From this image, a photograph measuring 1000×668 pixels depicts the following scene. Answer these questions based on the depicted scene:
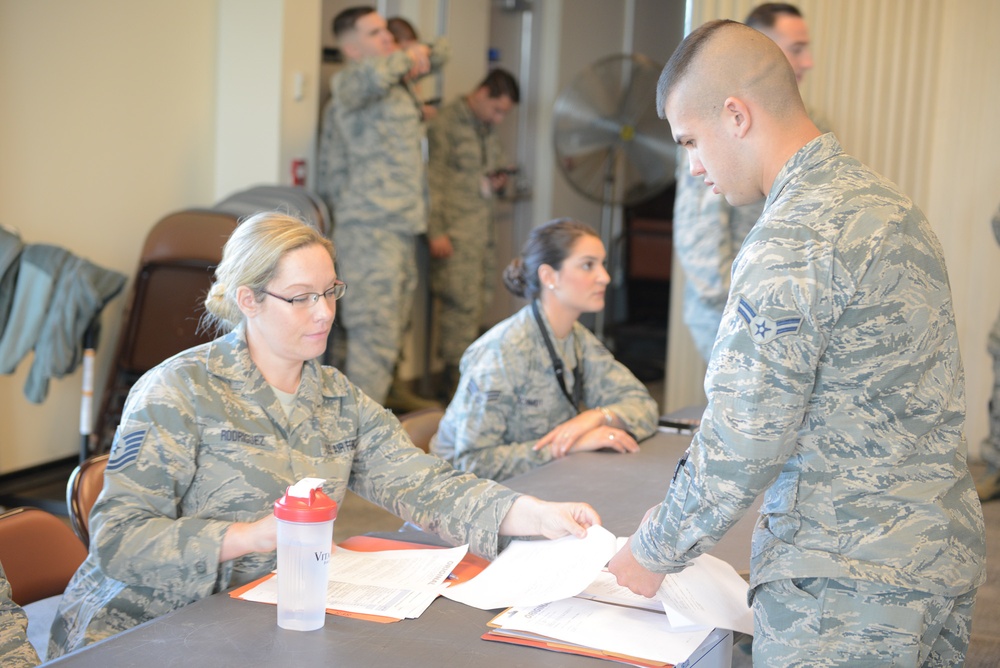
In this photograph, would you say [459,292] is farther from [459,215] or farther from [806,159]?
[806,159]

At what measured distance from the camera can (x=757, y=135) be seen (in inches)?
58.5

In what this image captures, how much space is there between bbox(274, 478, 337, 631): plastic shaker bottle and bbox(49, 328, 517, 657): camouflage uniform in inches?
11.5

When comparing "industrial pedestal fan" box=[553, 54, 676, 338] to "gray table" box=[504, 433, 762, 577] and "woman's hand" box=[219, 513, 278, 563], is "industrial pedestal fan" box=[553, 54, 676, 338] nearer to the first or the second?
"gray table" box=[504, 433, 762, 577]

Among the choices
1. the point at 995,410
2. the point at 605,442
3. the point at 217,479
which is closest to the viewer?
the point at 217,479

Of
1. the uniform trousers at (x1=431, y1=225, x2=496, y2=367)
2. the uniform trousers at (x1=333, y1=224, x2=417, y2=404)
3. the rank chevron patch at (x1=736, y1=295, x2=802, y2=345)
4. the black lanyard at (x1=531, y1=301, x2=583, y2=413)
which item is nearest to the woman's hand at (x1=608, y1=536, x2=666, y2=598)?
the rank chevron patch at (x1=736, y1=295, x2=802, y2=345)

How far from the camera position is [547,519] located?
191cm

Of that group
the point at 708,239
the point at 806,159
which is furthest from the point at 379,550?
the point at 708,239

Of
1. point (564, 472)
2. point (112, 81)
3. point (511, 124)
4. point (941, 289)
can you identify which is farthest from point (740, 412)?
point (511, 124)

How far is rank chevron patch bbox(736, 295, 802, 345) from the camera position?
4.31 feet

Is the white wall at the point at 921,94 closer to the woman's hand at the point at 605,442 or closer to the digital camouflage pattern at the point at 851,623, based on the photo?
the woman's hand at the point at 605,442

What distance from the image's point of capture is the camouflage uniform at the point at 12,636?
1.66 meters

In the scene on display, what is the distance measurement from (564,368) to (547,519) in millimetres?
1173

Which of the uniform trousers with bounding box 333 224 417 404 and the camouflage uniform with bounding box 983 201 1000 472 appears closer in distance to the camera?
the camouflage uniform with bounding box 983 201 1000 472

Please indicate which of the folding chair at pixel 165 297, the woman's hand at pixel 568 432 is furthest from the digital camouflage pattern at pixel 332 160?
the woman's hand at pixel 568 432
